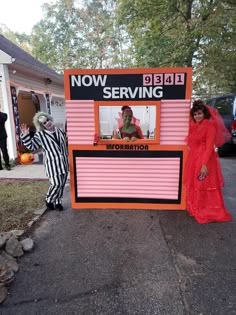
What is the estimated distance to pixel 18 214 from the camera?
13.8ft

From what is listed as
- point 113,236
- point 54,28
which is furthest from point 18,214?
point 54,28

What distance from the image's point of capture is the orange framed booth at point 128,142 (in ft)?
12.5

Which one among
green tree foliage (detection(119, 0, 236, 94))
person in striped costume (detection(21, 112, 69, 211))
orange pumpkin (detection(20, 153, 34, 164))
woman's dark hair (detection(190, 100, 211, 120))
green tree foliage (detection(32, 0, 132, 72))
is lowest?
orange pumpkin (detection(20, 153, 34, 164))

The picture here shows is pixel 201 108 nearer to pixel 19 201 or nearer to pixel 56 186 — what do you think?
pixel 56 186

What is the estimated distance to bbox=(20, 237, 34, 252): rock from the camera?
315 cm

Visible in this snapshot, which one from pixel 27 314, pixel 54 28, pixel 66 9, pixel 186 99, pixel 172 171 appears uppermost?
pixel 66 9

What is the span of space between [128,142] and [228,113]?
563 centimetres

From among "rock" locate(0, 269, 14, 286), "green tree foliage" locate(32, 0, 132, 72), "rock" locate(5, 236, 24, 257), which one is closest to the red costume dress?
"rock" locate(5, 236, 24, 257)

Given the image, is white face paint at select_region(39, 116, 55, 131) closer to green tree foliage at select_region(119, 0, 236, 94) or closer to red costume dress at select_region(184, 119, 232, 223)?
red costume dress at select_region(184, 119, 232, 223)

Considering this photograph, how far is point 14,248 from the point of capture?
3074 mm

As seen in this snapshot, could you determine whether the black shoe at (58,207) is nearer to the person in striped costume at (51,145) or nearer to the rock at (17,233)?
the person in striped costume at (51,145)

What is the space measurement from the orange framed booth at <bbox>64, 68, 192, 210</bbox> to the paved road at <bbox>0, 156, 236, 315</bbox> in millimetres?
391

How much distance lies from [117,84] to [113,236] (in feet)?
7.01

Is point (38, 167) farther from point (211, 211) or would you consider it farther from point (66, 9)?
point (66, 9)
